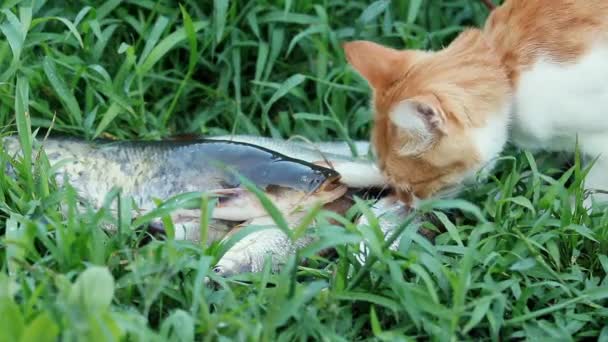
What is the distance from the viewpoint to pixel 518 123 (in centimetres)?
317

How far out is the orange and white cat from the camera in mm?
2984

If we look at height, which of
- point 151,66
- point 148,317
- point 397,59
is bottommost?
point 148,317

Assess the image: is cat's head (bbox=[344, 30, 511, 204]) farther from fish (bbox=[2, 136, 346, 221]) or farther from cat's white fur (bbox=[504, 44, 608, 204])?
fish (bbox=[2, 136, 346, 221])

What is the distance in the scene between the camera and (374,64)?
3.12 m

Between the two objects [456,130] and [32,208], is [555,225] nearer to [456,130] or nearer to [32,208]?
[456,130]

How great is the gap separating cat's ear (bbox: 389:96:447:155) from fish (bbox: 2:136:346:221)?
0.29 m

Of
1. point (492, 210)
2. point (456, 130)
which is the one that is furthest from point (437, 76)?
point (492, 210)

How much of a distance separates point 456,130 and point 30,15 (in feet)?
5.15

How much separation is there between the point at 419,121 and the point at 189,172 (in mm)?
794

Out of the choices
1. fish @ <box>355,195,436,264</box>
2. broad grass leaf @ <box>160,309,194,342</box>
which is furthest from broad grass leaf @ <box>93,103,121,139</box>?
broad grass leaf @ <box>160,309,194,342</box>

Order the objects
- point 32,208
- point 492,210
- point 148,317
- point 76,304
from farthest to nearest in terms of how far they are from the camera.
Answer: point 492,210 < point 32,208 < point 148,317 < point 76,304

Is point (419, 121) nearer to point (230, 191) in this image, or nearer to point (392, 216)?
point (392, 216)

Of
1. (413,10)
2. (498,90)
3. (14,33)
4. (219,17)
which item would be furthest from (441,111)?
(14,33)

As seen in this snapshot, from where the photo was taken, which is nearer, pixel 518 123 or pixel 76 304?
pixel 76 304
